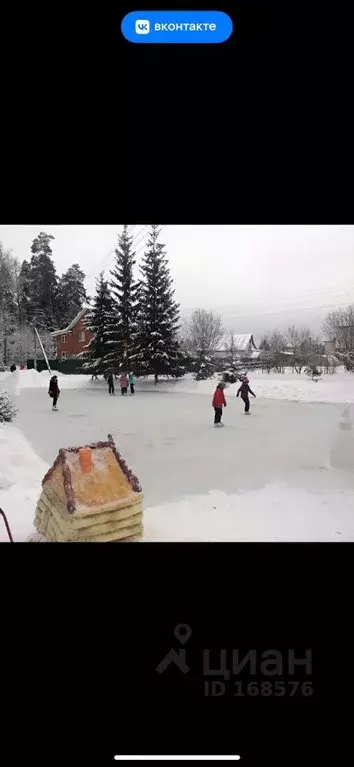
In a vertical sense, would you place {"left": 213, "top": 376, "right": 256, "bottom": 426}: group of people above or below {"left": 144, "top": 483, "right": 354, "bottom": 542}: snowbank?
above

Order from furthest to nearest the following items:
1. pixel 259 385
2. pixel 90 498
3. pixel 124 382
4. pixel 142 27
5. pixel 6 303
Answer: pixel 259 385
pixel 124 382
pixel 6 303
pixel 90 498
pixel 142 27

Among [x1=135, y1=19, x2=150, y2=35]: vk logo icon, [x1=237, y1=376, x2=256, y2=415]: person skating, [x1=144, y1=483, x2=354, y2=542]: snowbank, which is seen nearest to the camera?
[x1=135, y1=19, x2=150, y2=35]: vk logo icon

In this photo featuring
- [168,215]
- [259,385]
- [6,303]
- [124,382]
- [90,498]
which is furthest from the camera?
[259,385]

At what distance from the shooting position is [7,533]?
1279mm

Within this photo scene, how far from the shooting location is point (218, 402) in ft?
5.16

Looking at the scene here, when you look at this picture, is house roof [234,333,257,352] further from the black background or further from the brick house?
the brick house

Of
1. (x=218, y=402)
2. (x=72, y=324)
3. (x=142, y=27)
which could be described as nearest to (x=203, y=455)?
(x=218, y=402)

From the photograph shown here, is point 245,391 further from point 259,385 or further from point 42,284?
point 42,284

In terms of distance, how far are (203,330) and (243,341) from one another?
16 centimetres

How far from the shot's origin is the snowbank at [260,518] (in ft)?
4.17

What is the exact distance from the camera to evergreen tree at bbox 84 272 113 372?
1440 mm

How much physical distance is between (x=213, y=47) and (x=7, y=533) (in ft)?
5.36
